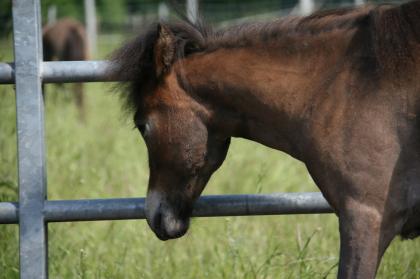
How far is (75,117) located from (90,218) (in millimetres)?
5355

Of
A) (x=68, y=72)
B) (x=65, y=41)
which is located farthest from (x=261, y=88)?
(x=65, y=41)

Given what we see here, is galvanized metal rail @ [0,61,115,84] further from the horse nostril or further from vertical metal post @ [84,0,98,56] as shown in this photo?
vertical metal post @ [84,0,98,56]

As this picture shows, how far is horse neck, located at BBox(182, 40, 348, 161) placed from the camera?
2.47 m

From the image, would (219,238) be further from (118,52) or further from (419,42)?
(419,42)

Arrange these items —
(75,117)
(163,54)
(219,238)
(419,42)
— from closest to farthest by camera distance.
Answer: (419,42) → (163,54) → (219,238) → (75,117)

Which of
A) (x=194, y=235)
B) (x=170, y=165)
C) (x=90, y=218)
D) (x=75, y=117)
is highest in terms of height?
(x=170, y=165)

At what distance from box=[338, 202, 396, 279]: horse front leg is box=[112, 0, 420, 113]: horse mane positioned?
1.48 ft

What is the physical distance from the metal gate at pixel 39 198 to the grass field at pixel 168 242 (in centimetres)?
26

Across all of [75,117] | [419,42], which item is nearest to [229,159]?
[75,117]

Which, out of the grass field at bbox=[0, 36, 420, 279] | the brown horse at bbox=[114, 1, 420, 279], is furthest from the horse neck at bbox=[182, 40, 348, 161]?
the grass field at bbox=[0, 36, 420, 279]

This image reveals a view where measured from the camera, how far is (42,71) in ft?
9.24

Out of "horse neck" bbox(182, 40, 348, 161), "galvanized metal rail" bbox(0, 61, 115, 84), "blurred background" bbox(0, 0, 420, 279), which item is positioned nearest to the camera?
"horse neck" bbox(182, 40, 348, 161)

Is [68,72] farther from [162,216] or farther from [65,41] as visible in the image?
[65,41]

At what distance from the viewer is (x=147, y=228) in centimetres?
425
